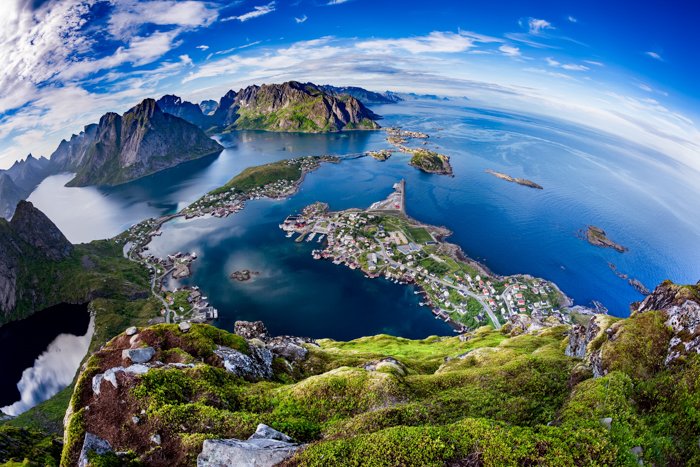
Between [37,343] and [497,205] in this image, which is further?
[497,205]

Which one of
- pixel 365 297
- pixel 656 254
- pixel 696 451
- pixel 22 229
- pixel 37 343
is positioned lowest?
pixel 37 343

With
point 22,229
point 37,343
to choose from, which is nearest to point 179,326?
point 37,343

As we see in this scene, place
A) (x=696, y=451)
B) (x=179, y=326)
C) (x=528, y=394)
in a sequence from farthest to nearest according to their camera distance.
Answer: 1. (x=179, y=326)
2. (x=528, y=394)
3. (x=696, y=451)

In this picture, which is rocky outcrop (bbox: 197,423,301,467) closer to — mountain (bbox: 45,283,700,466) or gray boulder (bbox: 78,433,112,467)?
mountain (bbox: 45,283,700,466)

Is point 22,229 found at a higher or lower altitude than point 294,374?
lower

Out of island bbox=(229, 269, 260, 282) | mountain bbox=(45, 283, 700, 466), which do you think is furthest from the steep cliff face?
mountain bbox=(45, 283, 700, 466)

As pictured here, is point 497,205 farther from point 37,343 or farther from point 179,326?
point 37,343

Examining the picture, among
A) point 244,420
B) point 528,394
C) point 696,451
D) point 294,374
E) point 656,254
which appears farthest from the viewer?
point 656,254
